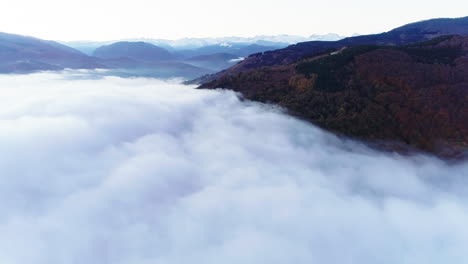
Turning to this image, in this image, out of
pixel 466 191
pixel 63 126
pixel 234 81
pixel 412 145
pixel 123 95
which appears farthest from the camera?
pixel 123 95

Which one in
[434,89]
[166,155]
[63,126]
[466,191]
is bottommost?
[466,191]

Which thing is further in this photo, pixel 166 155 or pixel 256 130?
pixel 256 130

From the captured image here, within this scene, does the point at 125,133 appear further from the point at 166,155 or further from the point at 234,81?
the point at 234,81

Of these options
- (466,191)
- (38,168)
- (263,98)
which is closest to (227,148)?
(263,98)

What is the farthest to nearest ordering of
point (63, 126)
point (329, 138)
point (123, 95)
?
point (123, 95), point (63, 126), point (329, 138)

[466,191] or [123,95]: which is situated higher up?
[123,95]
